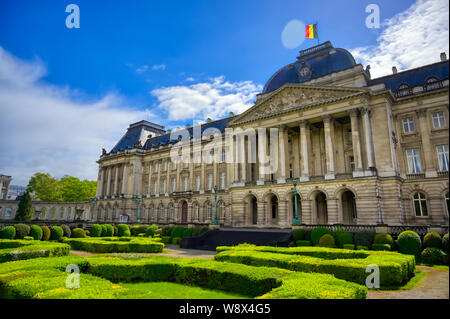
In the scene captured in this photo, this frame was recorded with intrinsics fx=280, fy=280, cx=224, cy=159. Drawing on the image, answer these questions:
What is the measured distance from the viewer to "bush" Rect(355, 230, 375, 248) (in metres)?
21.2

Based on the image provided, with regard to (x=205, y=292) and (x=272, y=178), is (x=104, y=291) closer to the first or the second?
(x=205, y=292)

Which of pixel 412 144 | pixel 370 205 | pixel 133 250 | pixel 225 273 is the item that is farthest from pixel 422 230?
pixel 133 250

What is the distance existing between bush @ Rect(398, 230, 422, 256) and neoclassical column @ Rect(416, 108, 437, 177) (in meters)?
14.5

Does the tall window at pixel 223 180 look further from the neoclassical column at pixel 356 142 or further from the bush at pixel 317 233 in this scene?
the bush at pixel 317 233

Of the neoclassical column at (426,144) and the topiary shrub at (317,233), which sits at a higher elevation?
the neoclassical column at (426,144)

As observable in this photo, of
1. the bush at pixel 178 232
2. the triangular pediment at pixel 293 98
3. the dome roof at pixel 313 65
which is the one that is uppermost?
the dome roof at pixel 313 65

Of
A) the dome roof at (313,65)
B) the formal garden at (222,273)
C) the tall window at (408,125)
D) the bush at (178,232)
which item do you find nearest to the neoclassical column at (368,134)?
the tall window at (408,125)

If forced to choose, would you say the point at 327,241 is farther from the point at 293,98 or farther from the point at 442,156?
the point at 293,98

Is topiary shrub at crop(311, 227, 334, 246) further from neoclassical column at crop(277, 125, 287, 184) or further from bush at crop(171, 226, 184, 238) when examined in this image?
bush at crop(171, 226, 184, 238)

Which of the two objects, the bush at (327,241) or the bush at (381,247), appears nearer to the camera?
the bush at (381,247)

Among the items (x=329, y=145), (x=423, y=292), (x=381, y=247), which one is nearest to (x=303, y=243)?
(x=381, y=247)

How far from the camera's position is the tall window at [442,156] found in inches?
1175

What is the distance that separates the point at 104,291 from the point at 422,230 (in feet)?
77.5

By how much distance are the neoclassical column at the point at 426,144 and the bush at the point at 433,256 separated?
1584 centimetres
